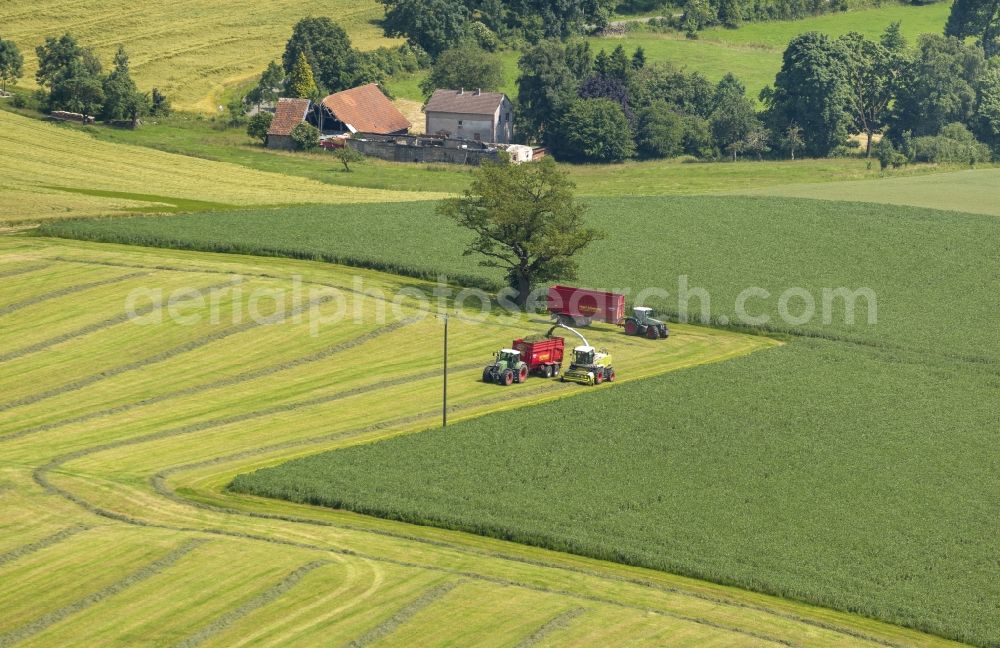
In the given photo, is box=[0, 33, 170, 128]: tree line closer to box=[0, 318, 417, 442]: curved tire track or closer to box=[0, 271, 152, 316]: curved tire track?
box=[0, 271, 152, 316]: curved tire track

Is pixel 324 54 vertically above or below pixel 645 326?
above

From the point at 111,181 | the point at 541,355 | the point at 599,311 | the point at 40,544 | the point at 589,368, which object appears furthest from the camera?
the point at 111,181

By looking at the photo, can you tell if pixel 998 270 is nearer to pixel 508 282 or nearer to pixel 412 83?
pixel 508 282

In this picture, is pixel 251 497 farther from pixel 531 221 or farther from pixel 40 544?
pixel 531 221

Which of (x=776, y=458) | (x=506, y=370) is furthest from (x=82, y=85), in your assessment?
(x=776, y=458)

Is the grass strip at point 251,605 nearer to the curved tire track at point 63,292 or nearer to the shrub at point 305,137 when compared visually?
the curved tire track at point 63,292

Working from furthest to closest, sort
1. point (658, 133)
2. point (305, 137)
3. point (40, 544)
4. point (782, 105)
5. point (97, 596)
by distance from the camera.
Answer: point (782, 105)
point (658, 133)
point (305, 137)
point (40, 544)
point (97, 596)
